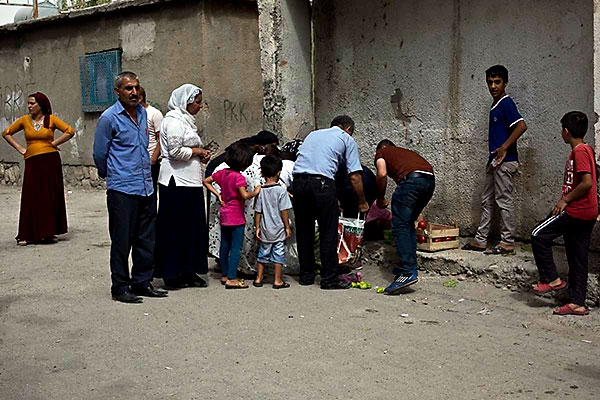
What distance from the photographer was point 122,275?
693 centimetres

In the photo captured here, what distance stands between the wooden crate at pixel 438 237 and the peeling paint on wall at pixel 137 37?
661cm

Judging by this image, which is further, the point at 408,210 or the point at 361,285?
the point at 361,285

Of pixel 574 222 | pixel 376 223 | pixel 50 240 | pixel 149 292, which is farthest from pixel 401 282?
pixel 50 240

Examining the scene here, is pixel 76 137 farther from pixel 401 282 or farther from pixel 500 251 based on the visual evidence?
pixel 500 251

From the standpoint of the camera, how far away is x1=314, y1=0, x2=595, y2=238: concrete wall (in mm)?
7191

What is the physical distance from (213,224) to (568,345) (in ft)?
11.8

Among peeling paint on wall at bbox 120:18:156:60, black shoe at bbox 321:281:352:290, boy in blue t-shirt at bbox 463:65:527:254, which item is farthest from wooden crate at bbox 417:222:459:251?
peeling paint on wall at bbox 120:18:156:60

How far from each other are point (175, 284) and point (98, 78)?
7374 mm

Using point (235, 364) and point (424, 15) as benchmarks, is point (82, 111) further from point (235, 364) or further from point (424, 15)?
point (235, 364)

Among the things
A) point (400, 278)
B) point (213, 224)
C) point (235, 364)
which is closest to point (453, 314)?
point (400, 278)

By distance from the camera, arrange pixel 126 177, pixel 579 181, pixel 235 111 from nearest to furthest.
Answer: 1. pixel 579 181
2. pixel 126 177
3. pixel 235 111

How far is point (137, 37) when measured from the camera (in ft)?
42.8

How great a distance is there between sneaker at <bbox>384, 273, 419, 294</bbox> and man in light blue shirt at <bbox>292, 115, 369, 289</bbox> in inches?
19.3

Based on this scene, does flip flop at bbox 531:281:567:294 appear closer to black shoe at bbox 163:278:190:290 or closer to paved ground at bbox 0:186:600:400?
paved ground at bbox 0:186:600:400
